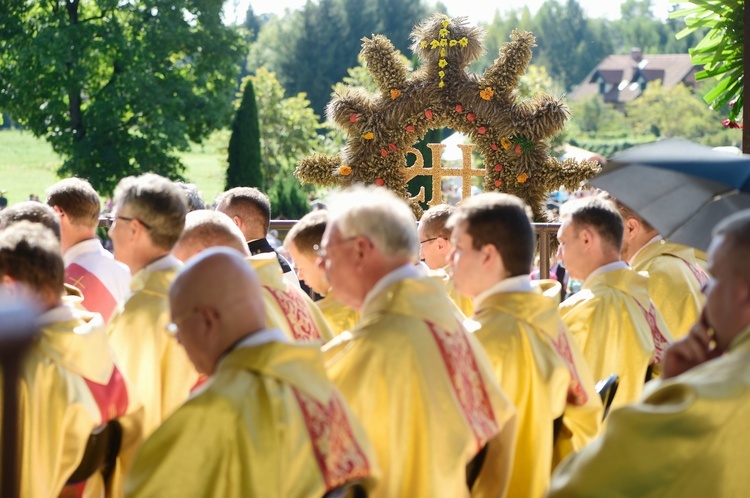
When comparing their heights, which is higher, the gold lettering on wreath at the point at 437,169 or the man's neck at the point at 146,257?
the man's neck at the point at 146,257

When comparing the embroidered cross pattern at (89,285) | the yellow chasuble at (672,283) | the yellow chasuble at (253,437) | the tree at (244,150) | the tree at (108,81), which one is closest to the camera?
the yellow chasuble at (253,437)

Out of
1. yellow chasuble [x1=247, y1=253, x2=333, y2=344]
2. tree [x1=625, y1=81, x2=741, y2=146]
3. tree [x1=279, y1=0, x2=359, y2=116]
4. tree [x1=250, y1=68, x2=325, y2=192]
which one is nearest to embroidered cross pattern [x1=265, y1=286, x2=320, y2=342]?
yellow chasuble [x1=247, y1=253, x2=333, y2=344]

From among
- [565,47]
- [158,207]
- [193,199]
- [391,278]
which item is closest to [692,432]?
[391,278]

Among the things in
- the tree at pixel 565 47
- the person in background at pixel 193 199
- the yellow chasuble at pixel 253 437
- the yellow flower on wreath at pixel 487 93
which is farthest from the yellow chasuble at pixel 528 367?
the tree at pixel 565 47

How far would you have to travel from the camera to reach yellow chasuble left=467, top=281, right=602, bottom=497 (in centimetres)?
364

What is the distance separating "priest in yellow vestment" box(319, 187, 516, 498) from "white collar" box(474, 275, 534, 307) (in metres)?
0.46

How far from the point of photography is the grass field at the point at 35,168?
4012 cm

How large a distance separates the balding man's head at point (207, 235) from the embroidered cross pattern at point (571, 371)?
1361 millimetres

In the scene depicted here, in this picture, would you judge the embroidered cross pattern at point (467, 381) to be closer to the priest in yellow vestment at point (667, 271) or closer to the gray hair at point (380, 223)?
the gray hair at point (380, 223)

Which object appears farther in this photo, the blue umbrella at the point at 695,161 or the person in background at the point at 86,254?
the person in background at the point at 86,254

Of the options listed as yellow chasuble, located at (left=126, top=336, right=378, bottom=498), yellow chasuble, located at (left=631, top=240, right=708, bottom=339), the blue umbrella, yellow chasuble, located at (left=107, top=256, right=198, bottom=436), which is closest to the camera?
yellow chasuble, located at (left=126, top=336, right=378, bottom=498)

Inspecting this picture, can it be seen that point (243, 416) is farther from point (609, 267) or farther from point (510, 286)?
point (609, 267)

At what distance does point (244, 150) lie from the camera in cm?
2730

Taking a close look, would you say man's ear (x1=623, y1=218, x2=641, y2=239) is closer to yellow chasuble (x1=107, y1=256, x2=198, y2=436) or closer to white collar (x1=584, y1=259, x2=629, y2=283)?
white collar (x1=584, y1=259, x2=629, y2=283)
